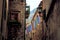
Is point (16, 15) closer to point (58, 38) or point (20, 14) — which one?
point (20, 14)

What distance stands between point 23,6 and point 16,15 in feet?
3.29

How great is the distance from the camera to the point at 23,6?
20.6 meters

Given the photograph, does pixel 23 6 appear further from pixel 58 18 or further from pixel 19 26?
pixel 58 18

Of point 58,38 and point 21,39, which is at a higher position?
point 58,38

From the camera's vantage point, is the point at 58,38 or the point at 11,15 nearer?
the point at 58,38

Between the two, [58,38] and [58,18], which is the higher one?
[58,18]

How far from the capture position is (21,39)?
66.6 ft

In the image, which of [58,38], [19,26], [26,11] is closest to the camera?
[58,38]

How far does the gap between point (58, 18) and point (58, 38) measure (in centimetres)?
88

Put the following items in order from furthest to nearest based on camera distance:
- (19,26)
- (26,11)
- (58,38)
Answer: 1. (26,11)
2. (19,26)
3. (58,38)

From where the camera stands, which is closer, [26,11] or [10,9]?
[10,9]

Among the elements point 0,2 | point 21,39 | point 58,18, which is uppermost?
point 0,2

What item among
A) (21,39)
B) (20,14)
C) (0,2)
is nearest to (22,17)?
(20,14)

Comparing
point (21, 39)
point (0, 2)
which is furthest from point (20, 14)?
point (0, 2)
